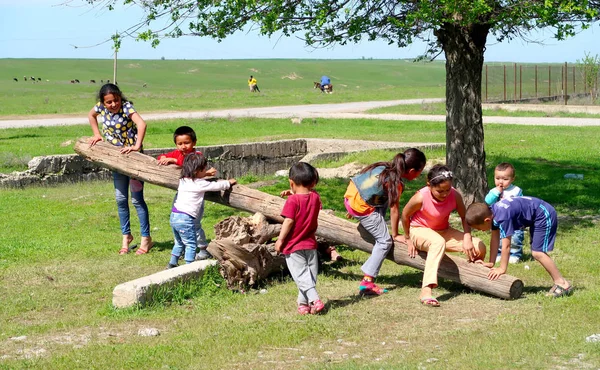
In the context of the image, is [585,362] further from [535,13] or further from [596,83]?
[596,83]

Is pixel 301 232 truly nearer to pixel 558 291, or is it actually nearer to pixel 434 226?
pixel 434 226

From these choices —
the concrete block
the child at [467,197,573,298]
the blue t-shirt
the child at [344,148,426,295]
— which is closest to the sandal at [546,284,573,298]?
the child at [467,197,573,298]

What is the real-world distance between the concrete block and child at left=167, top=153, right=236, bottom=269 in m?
0.70

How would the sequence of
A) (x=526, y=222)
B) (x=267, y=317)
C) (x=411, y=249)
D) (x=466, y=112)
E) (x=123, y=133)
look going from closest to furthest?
(x=267, y=317) → (x=526, y=222) → (x=411, y=249) → (x=123, y=133) → (x=466, y=112)

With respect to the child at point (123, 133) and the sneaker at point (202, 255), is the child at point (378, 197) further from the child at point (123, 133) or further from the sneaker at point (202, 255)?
the child at point (123, 133)

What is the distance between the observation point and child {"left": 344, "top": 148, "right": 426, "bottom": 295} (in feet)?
24.5

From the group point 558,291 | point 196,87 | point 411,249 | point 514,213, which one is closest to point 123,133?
point 411,249

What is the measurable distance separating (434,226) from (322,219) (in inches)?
41.2

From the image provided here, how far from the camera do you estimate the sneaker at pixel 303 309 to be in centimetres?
703

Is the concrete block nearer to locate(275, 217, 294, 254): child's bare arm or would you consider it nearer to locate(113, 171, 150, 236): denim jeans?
locate(275, 217, 294, 254): child's bare arm

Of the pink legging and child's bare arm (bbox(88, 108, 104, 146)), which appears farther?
child's bare arm (bbox(88, 108, 104, 146))

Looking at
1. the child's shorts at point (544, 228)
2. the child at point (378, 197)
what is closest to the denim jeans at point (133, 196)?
the child at point (378, 197)

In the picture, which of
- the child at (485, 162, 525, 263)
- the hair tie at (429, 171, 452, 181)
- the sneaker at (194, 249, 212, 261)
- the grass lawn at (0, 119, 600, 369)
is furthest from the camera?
the sneaker at (194, 249, 212, 261)

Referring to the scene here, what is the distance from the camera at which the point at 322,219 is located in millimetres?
8125
